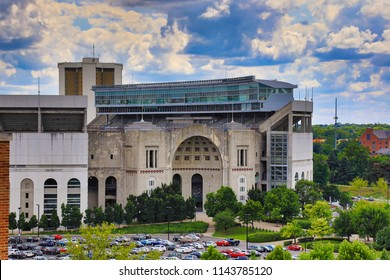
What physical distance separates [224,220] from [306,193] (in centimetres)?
1143

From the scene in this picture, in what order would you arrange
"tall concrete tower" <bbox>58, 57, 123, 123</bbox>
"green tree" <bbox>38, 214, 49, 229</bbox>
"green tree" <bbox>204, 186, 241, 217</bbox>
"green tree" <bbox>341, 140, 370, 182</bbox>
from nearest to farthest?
"green tree" <bbox>38, 214, 49, 229</bbox> → "green tree" <bbox>204, 186, 241, 217</bbox> → "green tree" <bbox>341, 140, 370, 182</bbox> → "tall concrete tower" <bbox>58, 57, 123, 123</bbox>

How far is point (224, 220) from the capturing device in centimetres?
6562

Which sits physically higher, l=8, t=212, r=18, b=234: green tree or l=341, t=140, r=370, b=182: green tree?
l=341, t=140, r=370, b=182: green tree

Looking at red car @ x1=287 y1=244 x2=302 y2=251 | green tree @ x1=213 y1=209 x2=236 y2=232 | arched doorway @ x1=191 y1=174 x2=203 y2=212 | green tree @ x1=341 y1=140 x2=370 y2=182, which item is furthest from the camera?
green tree @ x1=341 y1=140 x2=370 y2=182

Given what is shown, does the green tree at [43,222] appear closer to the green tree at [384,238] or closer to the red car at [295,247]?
the red car at [295,247]

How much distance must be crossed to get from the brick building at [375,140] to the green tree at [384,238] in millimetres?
68694

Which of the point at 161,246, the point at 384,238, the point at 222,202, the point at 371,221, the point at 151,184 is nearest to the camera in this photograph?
the point at 384,238

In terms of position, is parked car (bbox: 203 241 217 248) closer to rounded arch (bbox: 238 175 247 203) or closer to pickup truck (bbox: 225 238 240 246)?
pickup truck (bbox: 225 238 240 246)

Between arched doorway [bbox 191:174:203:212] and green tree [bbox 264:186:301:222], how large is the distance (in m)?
10.3

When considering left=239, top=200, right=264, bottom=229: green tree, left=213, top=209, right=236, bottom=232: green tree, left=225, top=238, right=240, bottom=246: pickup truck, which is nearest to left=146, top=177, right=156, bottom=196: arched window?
left=213, top=209, right=236, bottom=232: green tree

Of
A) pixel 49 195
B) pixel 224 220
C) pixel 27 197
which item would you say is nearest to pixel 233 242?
pixel 224 220

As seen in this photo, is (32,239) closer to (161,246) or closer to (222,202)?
(161,246)

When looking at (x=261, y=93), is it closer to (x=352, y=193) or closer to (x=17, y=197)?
(x=352, y=193)

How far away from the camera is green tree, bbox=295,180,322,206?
7369 cm
